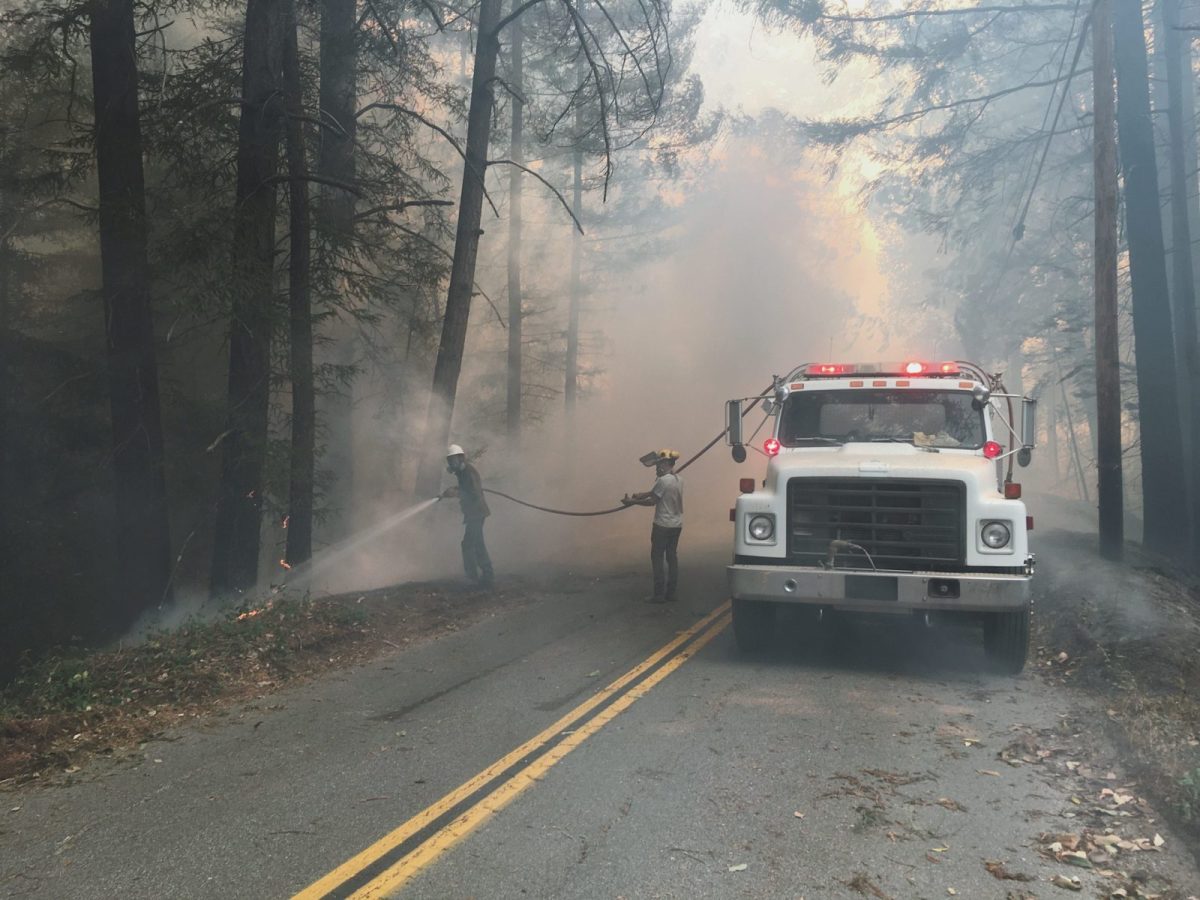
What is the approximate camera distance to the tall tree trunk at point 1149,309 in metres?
13.8

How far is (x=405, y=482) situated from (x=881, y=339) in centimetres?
3525

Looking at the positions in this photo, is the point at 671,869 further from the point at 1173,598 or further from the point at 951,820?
the point at 1173,598

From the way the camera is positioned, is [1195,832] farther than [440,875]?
Yes

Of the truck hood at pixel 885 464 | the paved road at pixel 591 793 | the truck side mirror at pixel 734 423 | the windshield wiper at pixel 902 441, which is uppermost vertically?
the truck side mirror at pixel 734 423

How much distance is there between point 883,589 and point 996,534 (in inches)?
39.9

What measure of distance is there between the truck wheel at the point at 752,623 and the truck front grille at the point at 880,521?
59 centimetres

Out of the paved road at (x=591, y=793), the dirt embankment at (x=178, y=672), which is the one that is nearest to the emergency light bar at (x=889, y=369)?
the paved road at (x=591, y=793)

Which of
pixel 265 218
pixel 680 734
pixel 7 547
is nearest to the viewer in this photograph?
pixel 680 734

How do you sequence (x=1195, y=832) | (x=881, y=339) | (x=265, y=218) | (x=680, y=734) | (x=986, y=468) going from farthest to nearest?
(x=881, y=339)
(x=265, y=218)
(x=986, y=468)
(x=680, y=734)
(x=1195, y=832)

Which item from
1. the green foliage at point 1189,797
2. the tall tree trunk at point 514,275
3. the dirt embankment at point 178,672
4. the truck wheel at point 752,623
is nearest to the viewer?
the green foliage at point 1189,797

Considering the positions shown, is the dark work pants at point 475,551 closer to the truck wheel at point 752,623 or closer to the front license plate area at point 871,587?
→ the truck wheel at point 752,623

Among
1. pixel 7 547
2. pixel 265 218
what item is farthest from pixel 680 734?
pixel 7 547

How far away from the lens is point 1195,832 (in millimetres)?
4352

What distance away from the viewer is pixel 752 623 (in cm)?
783
